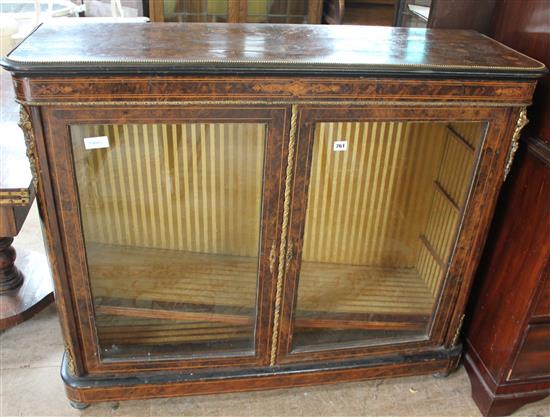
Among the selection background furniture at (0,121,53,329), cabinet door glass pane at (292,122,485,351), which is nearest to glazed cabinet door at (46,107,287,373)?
cabinet door glass pane at (292,122,485,351)

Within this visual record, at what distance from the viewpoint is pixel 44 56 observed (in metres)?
0.96

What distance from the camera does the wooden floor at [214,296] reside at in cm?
130

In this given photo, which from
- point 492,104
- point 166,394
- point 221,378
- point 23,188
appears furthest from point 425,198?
point 23,188

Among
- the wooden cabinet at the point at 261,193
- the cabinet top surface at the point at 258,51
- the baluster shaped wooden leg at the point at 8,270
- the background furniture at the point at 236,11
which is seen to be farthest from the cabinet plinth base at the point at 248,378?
the background furniture at the point at 236,11

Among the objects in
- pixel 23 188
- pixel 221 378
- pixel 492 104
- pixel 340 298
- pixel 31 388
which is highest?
pixel 492 104

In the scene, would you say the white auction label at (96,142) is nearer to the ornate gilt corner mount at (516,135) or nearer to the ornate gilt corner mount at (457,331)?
the ornate gilt corner mount at (516,135)

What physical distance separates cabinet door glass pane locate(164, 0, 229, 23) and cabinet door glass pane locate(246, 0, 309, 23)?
0.45 ft

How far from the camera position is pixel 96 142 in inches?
42.7

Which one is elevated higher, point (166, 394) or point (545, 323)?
point (545, 323)

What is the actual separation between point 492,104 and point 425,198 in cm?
30

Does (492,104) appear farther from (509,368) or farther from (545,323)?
(509,368)

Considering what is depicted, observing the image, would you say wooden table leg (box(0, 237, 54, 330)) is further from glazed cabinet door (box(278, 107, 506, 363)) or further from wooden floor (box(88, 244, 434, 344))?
glazed cabinet door (box(278, 107, 506, 363))

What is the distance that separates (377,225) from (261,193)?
0.37m

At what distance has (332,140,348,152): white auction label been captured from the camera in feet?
3.90
